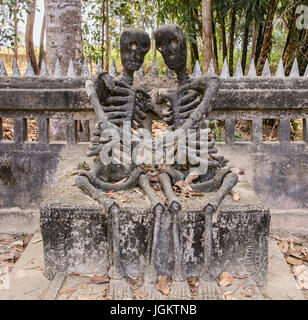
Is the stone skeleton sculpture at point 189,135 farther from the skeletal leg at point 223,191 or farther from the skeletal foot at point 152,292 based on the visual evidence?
the skeletal foot at point 152,292

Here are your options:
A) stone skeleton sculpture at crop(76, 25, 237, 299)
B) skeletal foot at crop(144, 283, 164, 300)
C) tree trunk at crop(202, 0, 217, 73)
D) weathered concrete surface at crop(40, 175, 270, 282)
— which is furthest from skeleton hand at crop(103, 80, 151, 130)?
tree trunk at crop(202, 0, 217, 73)

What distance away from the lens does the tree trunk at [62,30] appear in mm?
5461

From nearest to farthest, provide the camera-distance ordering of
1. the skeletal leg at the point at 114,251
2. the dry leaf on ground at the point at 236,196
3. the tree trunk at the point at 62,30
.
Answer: the skeletal leg at the point at 114,251
the dry leaf on ground at the point at 236,196
the tree trunk at the point at 62,30

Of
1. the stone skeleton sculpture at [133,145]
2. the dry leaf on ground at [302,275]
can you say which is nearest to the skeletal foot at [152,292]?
the stone skeleton sculpture at [133,145]

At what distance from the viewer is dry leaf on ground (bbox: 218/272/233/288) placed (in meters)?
3.07


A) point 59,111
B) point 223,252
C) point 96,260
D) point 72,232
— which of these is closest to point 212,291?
point 223,252

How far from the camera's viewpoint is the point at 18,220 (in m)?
4.80

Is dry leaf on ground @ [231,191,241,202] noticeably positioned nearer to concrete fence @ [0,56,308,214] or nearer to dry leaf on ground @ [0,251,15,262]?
concrete fence @ [0,56,308,214]

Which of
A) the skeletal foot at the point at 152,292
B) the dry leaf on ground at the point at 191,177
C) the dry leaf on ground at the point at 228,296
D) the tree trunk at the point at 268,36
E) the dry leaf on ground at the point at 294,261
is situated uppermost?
the tree trunk at the point at 268,36

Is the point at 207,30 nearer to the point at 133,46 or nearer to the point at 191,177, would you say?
the point at 133,46

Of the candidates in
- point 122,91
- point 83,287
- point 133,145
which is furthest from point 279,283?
point 122,91

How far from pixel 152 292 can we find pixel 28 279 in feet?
3.77

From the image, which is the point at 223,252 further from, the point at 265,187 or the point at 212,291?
the point at 265,187

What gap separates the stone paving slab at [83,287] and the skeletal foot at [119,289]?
0.06 m
